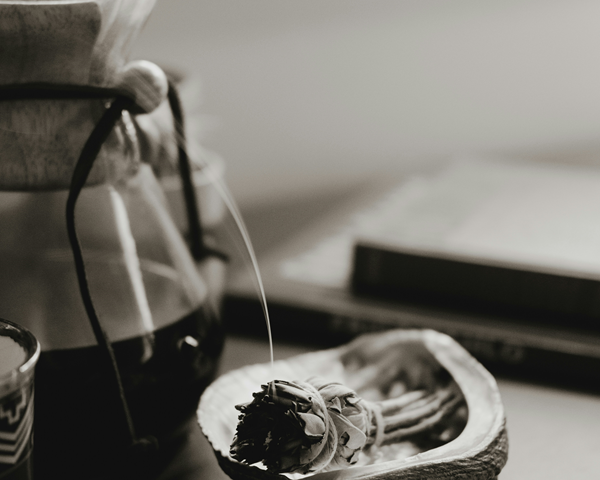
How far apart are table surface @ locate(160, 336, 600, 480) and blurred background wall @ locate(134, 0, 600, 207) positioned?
48cm

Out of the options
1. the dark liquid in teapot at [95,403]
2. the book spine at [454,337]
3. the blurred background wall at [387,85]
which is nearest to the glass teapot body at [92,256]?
the dark liquid in teapot at [95,403]

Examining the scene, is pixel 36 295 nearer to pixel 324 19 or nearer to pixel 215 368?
pixel 215 368

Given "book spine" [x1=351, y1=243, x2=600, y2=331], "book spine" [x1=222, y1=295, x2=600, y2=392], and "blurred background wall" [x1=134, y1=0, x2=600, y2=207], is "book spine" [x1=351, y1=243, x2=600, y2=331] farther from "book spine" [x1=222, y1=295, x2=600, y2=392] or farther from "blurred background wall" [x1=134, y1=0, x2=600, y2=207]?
"blurred background wall" [x1=134, y1=0, x2=600, y2=207]

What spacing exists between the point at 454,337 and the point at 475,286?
42 millimetres

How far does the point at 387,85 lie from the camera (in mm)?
936

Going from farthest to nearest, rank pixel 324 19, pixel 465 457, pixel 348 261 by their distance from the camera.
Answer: pixel 324 19, pixel 348 261, pixel 465 457

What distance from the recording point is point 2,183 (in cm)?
27

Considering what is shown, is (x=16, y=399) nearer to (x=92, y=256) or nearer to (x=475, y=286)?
(x=92, y=256)

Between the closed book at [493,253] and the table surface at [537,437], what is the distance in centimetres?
5

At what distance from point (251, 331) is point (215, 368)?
141 millimetres

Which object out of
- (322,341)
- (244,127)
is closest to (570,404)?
(322,341)

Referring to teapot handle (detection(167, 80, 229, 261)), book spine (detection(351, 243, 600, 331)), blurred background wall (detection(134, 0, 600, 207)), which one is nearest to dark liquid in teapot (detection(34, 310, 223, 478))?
teapot handle (detection(167, 80, 229, 261))

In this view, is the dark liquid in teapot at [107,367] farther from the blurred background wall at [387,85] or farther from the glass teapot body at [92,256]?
the blurred background wall at [387,85]

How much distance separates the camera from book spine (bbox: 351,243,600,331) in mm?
425
